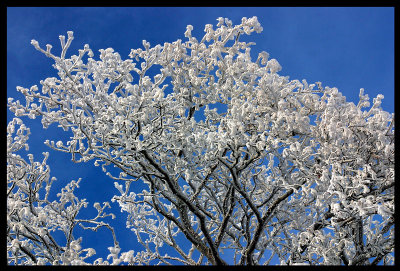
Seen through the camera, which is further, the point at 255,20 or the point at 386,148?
the point at 255,20

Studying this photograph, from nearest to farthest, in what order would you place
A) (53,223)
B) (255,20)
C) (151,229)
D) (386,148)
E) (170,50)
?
(386,148)
(255,20)
(170,50)
(53,223)
(151,229)

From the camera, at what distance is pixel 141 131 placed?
22.6 ft

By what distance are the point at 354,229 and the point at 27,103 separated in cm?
789

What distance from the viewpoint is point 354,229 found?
8742mm

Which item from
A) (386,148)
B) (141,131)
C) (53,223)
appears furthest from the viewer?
(53,223)

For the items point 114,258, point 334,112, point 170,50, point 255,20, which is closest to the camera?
point 114,258

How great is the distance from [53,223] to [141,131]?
12.8 feet

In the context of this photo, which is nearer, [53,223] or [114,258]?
[114,258]

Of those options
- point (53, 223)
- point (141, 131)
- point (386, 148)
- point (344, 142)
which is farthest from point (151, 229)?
point (386, 148)
